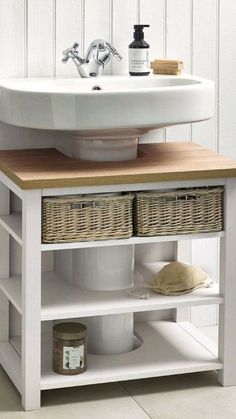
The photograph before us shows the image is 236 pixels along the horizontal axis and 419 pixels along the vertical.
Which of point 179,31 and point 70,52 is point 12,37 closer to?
point 70,52

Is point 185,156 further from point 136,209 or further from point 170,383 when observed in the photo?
point 170,383

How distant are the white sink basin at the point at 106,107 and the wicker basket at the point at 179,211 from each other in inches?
8.3

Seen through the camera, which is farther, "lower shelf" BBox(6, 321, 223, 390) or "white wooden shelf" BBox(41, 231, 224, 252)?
"lower shelf" BBox(6, 321, 223, 390)

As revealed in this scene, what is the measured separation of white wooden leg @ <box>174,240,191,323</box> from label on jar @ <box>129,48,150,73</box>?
621 mm

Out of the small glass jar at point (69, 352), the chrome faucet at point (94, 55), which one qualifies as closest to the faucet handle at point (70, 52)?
the chrome faucet at point (94, 55)

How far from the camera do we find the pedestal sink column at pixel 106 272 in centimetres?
307

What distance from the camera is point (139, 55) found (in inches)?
129

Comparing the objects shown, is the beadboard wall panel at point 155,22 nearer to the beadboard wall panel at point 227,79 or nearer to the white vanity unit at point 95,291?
the beadboard wall panel at point 227,79

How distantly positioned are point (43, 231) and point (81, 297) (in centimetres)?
29

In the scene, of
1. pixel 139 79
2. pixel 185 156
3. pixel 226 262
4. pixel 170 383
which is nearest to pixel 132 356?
pixel 170 383

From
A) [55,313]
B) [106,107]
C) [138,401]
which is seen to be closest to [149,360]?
[138,401]

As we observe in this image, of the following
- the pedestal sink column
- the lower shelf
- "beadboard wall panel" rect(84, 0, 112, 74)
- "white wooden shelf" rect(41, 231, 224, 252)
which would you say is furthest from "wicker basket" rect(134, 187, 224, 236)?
"beadboard wall panel" rect(84, 0, 112, 74)

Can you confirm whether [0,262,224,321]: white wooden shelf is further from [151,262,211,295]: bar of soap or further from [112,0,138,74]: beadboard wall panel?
[112,0,138,74]: beadboard wall panel

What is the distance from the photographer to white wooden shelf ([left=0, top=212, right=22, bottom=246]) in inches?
119
